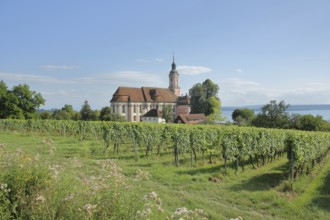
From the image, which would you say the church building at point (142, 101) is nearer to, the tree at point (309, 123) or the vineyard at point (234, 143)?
the tree at point (309, 123)

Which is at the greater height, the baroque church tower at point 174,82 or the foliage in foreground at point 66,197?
the baroque church tower at point 174,82

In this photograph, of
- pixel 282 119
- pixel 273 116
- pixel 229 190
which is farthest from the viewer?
pixel 273 116

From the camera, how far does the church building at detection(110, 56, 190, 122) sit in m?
69.0

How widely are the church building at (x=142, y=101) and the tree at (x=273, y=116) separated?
2575cm

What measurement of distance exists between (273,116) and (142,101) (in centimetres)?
3449

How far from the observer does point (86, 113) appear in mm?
67875

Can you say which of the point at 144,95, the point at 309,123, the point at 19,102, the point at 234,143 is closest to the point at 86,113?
the point at 144,95

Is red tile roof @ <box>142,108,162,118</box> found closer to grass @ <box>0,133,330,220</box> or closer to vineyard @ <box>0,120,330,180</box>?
vineyard @ <box>0,120,330,180</box>

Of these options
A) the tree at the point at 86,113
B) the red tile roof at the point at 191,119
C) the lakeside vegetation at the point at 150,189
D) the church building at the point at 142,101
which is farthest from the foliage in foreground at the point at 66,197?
the tree at the point at 86,113

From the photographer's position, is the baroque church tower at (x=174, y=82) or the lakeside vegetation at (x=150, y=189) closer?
the lakeside vegetation at (x=150, y=189)

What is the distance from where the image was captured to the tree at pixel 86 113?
6744 cm

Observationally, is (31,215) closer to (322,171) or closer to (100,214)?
(100,214)

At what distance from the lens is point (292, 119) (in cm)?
4872

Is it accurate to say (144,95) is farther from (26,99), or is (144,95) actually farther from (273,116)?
(273,116)
